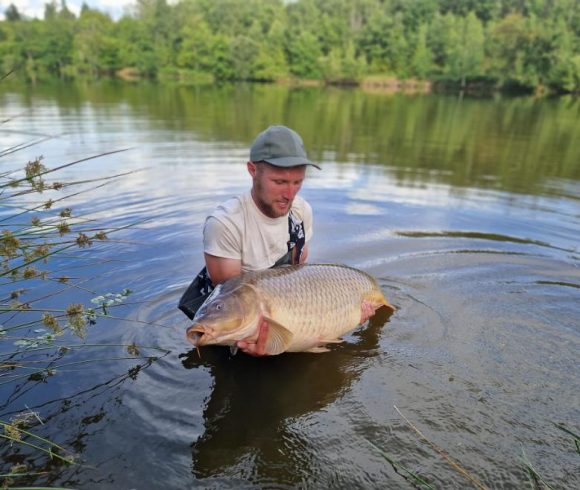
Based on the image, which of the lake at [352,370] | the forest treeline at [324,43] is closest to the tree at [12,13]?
the forest treeline at [324,43]

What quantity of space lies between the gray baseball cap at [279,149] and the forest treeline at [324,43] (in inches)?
2215

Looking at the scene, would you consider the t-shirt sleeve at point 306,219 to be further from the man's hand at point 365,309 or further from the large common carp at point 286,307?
the man's hand at point 365,309

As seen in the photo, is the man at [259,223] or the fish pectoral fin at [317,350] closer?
the man at [259,223]

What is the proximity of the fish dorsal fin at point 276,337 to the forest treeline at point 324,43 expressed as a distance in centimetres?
5690

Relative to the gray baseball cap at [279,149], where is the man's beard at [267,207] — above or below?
below

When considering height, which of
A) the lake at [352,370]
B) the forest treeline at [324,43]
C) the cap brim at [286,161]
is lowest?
the lake at [352,370]

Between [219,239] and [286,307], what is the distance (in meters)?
0.73

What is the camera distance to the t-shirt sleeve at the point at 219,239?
3258 mm

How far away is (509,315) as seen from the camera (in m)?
4.25

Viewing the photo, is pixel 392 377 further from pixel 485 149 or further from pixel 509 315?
pixel 485 149

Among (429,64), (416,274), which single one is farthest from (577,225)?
(429,64)

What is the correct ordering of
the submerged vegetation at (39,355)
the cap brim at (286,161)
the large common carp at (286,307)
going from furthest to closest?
the cap brim at (286,161), the large common carp at (286,307), the submerged vegetation at (39,355)

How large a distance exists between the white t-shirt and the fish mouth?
0.78 meters

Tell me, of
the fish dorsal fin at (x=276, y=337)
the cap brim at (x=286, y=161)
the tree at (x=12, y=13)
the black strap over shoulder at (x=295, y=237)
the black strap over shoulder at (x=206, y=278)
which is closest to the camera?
the fish dorsal fin at (x=276, y=337)
